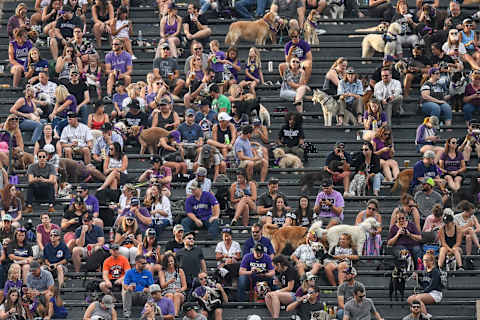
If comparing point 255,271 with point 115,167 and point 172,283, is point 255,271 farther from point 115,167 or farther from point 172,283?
point 115,167

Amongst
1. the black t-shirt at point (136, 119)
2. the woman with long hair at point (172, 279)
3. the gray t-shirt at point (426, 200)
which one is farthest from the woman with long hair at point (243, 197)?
the gray t-shirt at point (426, 200)

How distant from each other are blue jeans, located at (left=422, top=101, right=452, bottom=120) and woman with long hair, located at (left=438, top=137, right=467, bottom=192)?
1.86 m

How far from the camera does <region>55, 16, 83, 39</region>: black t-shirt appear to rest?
34.9 meters

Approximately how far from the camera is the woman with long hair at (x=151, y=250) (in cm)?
2846

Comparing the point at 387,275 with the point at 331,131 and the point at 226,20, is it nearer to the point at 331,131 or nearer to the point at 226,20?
the point at 331,131

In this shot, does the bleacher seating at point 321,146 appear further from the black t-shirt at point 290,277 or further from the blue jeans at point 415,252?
the black t-shirt at point 290,277

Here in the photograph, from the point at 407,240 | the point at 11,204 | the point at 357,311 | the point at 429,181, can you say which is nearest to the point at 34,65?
the point at 11,204

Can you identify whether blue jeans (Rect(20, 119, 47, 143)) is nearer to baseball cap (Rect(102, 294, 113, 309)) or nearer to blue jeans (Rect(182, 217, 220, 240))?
blue jeans (Rect(182, 217, 220, 240))

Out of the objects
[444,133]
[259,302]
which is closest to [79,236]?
[259,302]

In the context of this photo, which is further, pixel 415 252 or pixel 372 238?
pixel 372 238

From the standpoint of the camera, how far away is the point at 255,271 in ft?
92.6

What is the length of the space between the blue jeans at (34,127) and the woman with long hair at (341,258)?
673 centimetres

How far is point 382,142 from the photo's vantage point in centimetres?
3119

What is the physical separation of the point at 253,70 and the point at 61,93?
158 inches
